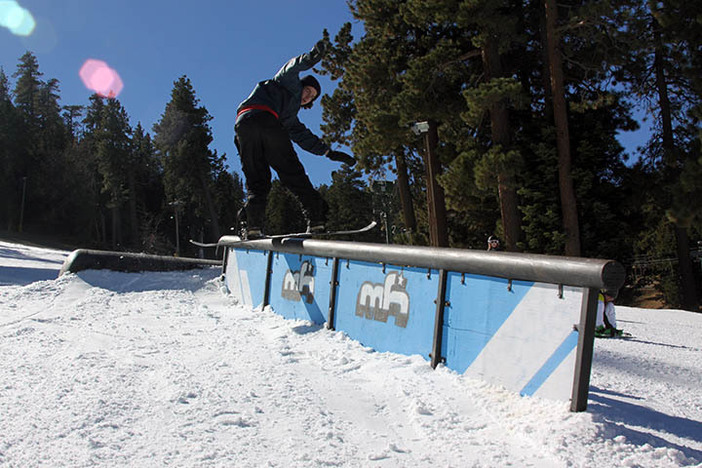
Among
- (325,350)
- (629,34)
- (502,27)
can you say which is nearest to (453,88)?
(502,27)

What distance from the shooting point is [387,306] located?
14.3ft

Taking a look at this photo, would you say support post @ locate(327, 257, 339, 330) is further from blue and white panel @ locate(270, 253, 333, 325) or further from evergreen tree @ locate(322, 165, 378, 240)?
evergreen tree @ locate(322, 165, 378, 240)

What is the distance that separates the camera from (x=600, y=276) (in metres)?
2.62

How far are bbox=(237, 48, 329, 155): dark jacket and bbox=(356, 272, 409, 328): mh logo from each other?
105 inches

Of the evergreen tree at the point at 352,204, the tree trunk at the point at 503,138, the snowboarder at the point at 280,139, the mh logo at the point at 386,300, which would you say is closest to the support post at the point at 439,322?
the mh logo at the point at 386,300

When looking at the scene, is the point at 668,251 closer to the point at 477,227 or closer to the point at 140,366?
the point at 477,227

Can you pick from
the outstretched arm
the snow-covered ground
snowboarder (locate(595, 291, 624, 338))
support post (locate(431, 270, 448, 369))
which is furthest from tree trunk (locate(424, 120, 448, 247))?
support post (locate(431, 270, 448, 369))

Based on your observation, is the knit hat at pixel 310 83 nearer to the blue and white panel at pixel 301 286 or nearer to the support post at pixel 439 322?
the blue and white panel at pixel 301 286

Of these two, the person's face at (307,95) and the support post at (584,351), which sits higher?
the person's face at (307,95)

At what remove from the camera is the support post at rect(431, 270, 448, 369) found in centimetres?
369

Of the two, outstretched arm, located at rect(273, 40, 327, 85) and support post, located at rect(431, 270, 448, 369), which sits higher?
outstretched arm, located at rect(273, 40, 327, 85)

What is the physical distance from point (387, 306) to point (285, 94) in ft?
10.4

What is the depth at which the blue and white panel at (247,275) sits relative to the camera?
266 inches

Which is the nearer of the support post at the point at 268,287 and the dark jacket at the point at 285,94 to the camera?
the dark jacket at the point at 285,94
